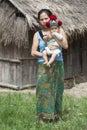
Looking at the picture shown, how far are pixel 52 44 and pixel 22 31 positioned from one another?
661cm

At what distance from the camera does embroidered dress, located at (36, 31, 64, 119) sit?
6.67 m

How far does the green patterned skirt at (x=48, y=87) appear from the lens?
668cm

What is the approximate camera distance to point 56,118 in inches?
272

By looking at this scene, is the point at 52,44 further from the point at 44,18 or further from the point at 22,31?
the point at 22,31

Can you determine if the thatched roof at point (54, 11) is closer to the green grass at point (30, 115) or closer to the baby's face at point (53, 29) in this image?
the green grass at point (30, 115)

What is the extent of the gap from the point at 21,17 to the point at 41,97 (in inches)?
274

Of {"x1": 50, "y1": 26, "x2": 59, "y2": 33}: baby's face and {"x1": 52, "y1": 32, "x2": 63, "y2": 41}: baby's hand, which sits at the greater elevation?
{"x1": 50, "y1": 26, "x2": 59, "y2": 33}: baby's face

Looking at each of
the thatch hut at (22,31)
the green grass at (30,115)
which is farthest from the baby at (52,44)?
the thatch hut at (22,31)

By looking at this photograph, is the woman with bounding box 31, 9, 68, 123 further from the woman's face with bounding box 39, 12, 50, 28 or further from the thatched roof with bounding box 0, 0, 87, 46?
the thatched roof with bounding box 0, 0, 87, 46

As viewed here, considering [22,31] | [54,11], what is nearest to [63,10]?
[54,11]

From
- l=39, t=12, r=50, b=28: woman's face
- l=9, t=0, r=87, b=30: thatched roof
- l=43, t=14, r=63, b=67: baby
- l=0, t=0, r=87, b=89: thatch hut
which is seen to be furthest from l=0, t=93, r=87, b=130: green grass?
l=9, t=0, r=87, b=30: thatched roof

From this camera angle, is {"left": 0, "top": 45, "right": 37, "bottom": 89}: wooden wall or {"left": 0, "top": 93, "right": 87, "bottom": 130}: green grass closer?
{"left": 0, "top": 93, "right": 87, "bottom": 130}: green grass

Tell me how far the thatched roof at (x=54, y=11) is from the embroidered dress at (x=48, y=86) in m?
6.19

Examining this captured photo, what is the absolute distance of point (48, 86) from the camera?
22.0 ft
